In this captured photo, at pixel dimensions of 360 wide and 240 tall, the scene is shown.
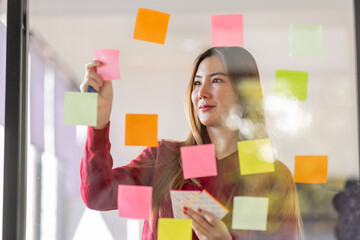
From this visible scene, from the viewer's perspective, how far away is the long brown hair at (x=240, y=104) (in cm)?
176

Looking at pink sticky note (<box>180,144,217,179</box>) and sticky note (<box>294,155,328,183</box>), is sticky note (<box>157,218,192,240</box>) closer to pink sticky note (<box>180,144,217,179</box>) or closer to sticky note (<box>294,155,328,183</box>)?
pink sticky note (<box>180,144,217,179</box>)

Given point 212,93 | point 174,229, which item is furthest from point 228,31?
point 174,229

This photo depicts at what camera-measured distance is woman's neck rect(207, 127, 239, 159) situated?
1.77 m

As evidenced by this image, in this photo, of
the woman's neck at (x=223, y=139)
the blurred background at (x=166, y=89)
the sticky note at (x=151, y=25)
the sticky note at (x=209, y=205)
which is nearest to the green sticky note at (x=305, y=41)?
the blurred background at (x=166, y=89)

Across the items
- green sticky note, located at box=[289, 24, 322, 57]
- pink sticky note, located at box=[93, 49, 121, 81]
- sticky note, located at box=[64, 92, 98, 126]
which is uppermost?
green sticky note, located at box=[289, 24, 322, 57]

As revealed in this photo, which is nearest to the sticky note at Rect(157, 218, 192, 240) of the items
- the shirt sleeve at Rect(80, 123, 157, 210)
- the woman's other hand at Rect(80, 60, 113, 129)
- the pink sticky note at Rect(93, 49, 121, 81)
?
the shirt sleeve at Rect(80, 123, 157, 210)

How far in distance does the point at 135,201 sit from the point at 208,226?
0.27 meters

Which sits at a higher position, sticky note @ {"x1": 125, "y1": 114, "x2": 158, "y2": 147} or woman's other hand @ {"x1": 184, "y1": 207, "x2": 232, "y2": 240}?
sticky note @ {"x1": 125, "y1": 114, "x2": 158, "y2": 147}

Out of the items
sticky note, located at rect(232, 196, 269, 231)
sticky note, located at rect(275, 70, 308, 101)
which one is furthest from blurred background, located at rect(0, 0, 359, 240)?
sticky note, located at rect(232, 196, 269, 231)

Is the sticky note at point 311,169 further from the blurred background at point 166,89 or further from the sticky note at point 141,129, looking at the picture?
the sticky note at point 141,129

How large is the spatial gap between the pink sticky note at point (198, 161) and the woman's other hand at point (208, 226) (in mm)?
133

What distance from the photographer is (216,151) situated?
1761mm

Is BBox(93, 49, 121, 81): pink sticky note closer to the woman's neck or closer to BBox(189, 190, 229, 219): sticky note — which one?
the woman's neck

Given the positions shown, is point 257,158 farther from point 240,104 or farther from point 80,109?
point 80,109
